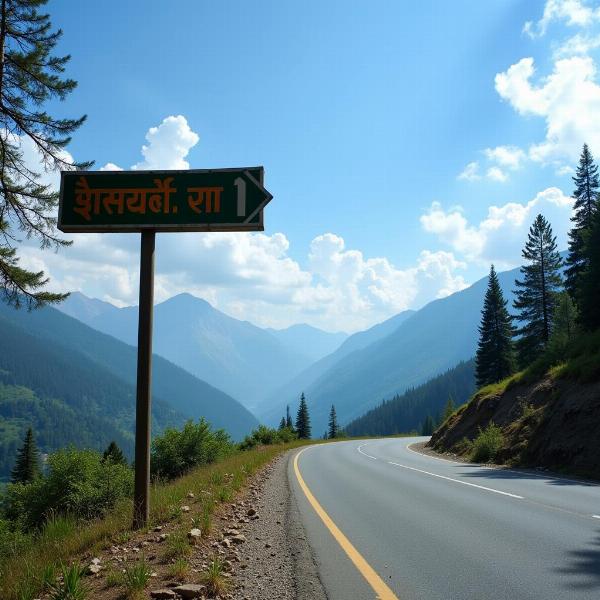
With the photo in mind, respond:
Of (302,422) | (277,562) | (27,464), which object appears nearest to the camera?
(277,562)

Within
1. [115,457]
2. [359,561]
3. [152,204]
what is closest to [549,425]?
[359,561]

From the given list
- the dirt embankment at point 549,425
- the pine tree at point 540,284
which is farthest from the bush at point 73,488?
the pine tree at point 540,284

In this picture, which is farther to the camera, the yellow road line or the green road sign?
the green road sign

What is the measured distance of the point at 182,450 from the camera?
Answer: 2008cm

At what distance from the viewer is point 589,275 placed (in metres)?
30.3

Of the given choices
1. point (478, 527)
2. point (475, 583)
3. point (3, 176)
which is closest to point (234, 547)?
point (475, 583)

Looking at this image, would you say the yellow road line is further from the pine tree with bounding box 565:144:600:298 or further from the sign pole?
the pine tree with bounding box 565:144:600:298

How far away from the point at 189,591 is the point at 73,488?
12280mm

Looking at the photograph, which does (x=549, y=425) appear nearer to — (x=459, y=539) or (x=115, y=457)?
(x=459, y=539)

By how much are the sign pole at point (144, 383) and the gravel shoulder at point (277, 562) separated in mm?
1561

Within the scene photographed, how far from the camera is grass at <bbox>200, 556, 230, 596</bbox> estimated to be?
4.43 metres

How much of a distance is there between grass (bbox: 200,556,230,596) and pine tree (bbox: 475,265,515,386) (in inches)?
2079

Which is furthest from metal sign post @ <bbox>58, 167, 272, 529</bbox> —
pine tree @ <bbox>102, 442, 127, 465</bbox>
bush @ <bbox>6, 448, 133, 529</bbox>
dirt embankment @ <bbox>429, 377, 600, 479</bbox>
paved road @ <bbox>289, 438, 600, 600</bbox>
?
dirt embankment @ <bbox>429, 377, 600, 479</bbox>

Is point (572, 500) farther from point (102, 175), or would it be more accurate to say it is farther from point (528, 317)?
point (528, 317)
